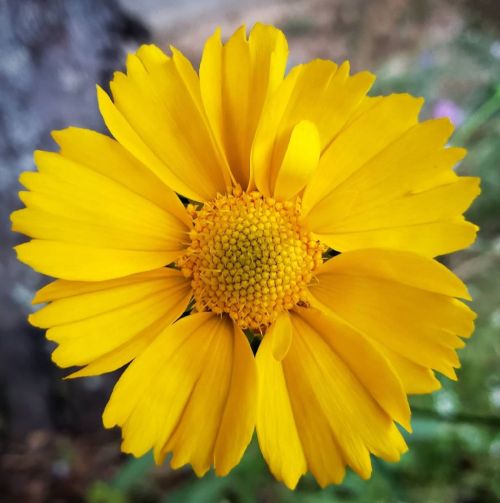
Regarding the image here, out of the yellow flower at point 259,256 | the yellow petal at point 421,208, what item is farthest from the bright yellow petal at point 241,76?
the yellow petal at point 421,208

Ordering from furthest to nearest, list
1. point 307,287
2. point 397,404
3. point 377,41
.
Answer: point 377,41 < point 307,287 < point 397,404

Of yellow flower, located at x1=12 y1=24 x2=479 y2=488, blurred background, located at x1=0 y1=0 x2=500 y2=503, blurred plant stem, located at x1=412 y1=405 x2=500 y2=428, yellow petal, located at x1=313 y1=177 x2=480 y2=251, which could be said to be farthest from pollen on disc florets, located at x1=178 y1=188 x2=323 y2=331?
blurred background, located at x1=0 y1=0 x2=500 y2=503

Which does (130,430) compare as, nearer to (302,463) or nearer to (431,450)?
(302,463)

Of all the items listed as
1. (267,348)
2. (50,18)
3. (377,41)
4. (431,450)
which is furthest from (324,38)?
(267,348)

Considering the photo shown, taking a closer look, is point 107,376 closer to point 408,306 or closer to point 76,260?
point 76,260

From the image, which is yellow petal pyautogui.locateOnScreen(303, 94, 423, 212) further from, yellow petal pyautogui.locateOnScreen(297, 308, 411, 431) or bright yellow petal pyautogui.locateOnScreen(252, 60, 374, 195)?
yellow petal pyautogui.locateOnScreen(297, 308, 411, 431)

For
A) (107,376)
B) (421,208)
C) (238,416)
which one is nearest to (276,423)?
(238,416)
